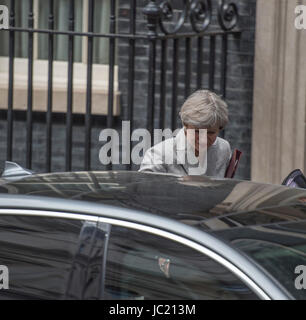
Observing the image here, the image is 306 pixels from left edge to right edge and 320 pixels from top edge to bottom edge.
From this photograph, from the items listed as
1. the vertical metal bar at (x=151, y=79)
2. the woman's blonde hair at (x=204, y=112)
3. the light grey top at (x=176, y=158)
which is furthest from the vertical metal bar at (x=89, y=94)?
the woman's blonde hair at (x=204, y=112)

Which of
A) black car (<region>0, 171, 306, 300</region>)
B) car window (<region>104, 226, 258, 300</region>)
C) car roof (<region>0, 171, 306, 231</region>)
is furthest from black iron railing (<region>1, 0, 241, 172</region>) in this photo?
car window (<region>104, 226, 258, 300</region>)

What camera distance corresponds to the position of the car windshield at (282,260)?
3391 mm

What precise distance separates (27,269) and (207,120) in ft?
6.32

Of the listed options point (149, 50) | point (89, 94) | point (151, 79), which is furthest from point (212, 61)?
point (89, 94)

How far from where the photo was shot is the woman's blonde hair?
5.39 metres

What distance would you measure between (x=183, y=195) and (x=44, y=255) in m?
0.60

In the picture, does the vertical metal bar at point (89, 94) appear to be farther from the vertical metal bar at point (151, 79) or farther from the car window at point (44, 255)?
the car window at point (44, 255)

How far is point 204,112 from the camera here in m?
5.40

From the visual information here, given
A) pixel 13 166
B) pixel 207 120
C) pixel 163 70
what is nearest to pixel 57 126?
pixel 163 70

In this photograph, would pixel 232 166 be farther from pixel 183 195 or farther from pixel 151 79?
pixel 151 79

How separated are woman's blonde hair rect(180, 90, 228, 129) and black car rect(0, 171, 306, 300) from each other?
1421mm

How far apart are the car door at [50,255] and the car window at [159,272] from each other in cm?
6
